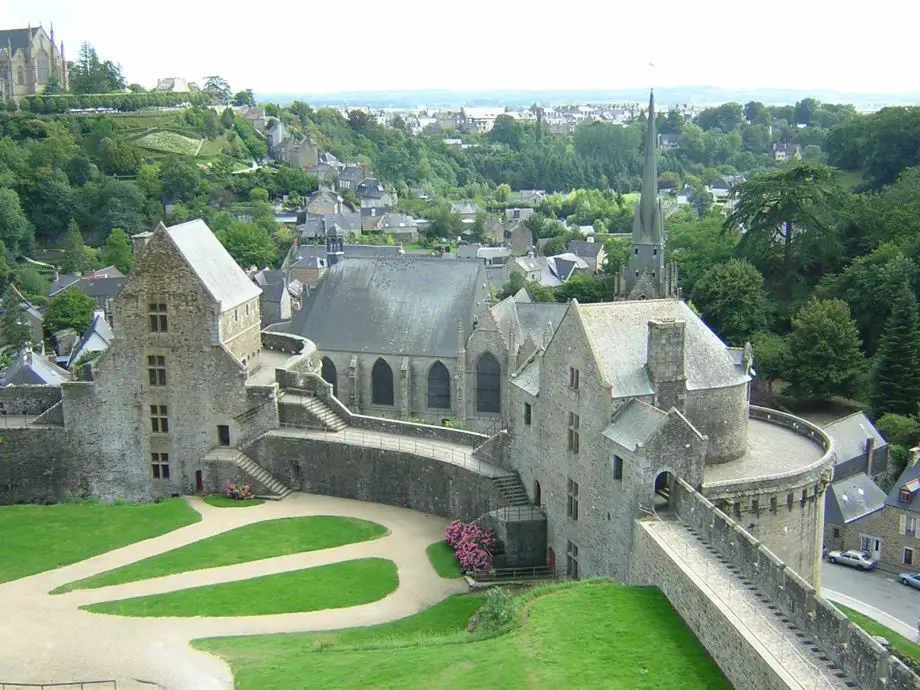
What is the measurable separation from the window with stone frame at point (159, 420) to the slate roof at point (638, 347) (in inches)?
728

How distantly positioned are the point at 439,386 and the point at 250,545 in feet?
64.4

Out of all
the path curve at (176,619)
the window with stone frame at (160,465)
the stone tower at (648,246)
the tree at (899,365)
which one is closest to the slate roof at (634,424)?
the path curve at (176,619)

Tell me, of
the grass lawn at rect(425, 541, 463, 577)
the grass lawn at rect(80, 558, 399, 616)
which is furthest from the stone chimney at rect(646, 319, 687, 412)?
the grass lawn at rect(80, 558, 399, 616)

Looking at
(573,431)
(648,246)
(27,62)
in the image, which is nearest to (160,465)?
(573,431)

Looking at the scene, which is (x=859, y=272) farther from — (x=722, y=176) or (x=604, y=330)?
(x=722, y=176)

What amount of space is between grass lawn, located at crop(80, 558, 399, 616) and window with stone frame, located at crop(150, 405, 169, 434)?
10.6 meters

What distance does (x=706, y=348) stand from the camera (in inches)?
1219

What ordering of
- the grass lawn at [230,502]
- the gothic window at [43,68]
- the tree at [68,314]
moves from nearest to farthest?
the grass lawn at [230,502], the tree at [68,314], the gothic window at [43,68]

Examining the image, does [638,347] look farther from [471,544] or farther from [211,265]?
[211,265]

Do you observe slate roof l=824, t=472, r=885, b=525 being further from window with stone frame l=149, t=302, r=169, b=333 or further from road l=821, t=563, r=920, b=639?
window with stone frame l=149, t=302, r=169, b=333

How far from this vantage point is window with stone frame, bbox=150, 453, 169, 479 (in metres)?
38.9

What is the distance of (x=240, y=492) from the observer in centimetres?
3747

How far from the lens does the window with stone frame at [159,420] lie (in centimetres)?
3850

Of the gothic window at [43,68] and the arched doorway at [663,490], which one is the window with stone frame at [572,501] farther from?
the gothic window at [43,68]
